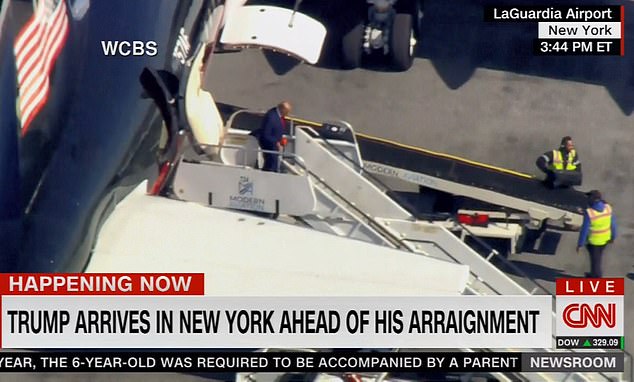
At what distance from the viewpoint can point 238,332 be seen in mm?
12703

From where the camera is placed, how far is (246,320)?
12.6 meters

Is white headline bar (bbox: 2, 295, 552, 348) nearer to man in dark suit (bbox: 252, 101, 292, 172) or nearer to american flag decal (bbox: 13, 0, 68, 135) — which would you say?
american flag decal (bbox: 13, 0, 68, 135)

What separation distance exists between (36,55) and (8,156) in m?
0.88

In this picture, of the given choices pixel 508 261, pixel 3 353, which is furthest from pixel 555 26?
pixel 3 353

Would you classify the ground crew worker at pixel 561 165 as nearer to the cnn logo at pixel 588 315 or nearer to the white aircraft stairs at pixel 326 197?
the white aircraft stairs at pixel 326 197

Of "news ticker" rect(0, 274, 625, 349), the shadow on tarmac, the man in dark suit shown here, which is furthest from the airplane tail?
the shadow on tarmac

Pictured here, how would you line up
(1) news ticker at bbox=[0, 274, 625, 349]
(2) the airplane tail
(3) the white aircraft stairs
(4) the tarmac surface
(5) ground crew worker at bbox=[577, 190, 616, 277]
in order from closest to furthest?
(2) the airplane tail, (1) news ticker at bbox=[0, 274, 625, 349], (3) the white aircraft stairs, (5) ground crew worker at bbox=[577, 190, 616, 277], (4) the tarmac surface

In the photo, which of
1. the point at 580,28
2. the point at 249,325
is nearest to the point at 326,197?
the point at 249,325

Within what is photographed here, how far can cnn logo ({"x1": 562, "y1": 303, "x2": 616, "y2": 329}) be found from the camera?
41.9 ft

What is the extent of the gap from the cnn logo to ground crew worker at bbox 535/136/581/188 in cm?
281

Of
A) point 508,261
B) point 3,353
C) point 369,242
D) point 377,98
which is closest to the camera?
point 3,353

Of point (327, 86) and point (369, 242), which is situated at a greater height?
point (327, 86)

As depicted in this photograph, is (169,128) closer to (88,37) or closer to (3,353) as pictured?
(88,37)

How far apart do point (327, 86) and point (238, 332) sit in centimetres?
587
